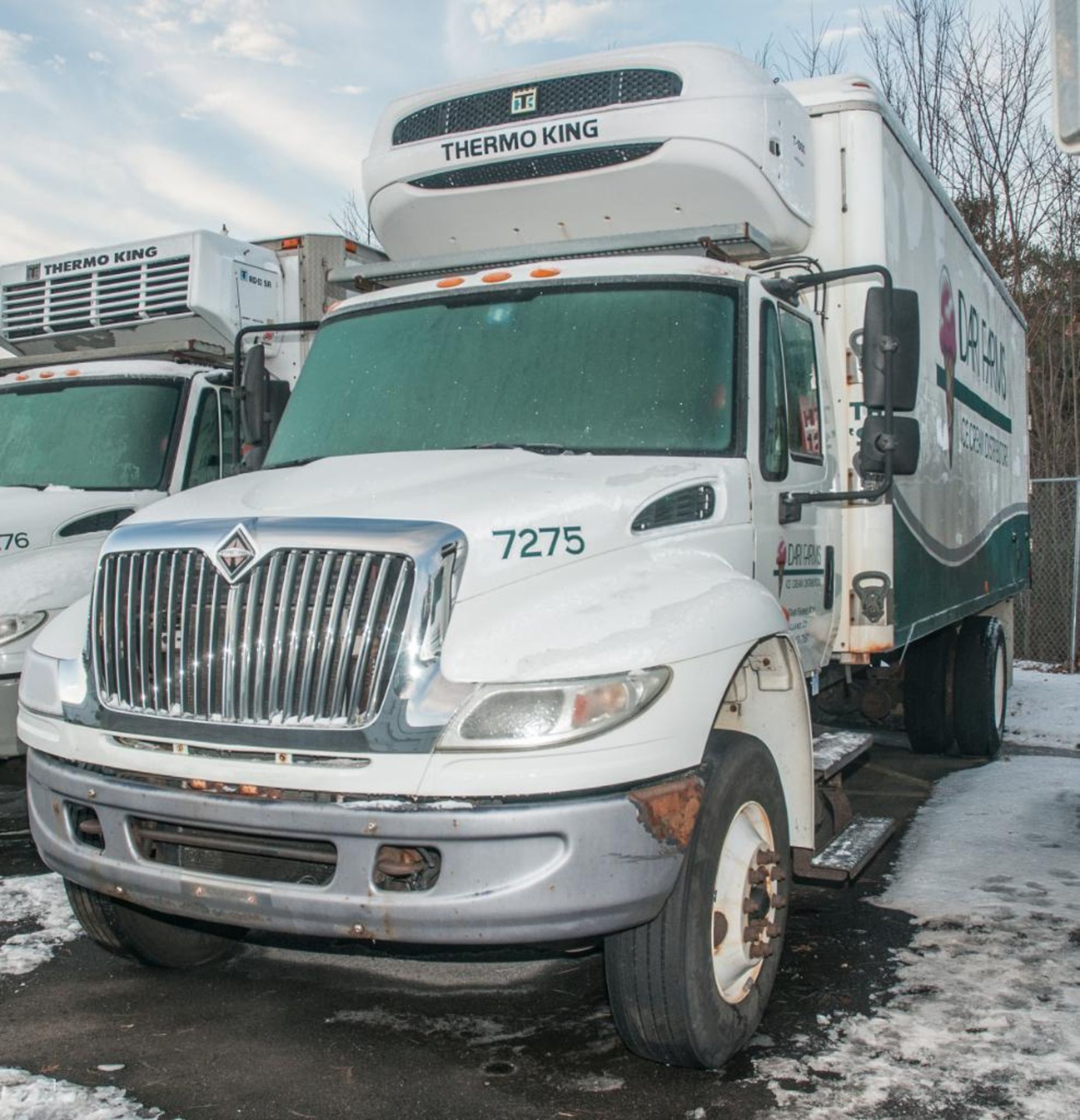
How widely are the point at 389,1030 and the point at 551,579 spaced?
162 centimetres

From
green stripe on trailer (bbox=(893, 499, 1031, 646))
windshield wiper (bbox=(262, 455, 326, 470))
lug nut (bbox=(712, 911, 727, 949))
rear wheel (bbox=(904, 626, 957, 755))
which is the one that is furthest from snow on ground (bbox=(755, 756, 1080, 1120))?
windshield wiper (bbox=(262, 455, 326, 470))

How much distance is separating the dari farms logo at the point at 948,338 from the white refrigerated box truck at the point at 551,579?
937mm

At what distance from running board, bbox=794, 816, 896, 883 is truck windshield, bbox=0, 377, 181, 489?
14.5ft

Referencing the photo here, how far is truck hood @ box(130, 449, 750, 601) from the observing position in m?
3.64

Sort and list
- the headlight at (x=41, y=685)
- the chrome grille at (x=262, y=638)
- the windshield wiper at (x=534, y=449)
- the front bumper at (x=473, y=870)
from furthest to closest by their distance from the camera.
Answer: the windshield wiper at (x=534, y=449)
the headlight at (x=41, y=685)
the chrome grille at (x=262, y=638)
the front bumper at (x=473, y=870)

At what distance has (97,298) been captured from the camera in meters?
8.76

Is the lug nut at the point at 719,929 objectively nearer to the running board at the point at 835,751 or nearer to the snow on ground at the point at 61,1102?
the running board at the point at 835,751

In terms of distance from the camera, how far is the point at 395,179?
597 cm

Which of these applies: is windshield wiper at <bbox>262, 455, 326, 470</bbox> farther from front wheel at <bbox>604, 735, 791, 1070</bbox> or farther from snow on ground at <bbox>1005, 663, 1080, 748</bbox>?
snow on ground at <bbox>1005, 663, 1080, 748</bbox>

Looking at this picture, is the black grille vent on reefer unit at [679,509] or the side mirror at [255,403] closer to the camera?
the black grille vent on reefer unit at [679,509]

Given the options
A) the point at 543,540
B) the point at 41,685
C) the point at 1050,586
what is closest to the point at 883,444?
the point at 543,540

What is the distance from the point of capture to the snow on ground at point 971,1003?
3.58 m

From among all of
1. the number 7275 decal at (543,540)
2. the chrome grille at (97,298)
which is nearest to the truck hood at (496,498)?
the number 7275 decal at (543,540)

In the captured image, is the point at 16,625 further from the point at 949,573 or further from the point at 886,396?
the point at 949,573
